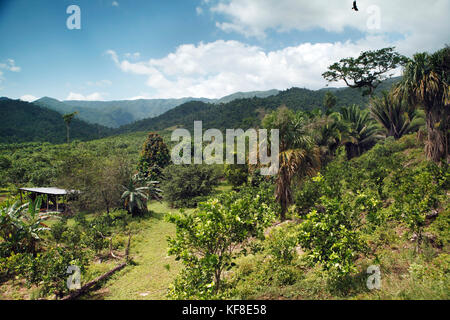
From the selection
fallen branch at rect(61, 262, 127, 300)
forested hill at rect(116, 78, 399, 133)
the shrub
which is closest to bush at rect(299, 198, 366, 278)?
fallen branch at rect(61, 262, 127, 300)

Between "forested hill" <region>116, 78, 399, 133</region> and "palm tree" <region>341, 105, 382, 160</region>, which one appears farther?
"forested hill" <region>116, 78, 399, 133</region>

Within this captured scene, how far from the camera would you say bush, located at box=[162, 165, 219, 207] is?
868 inches

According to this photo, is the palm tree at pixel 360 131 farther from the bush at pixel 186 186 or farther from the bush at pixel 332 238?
the bush at pixel 332 238

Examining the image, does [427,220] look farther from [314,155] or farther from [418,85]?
[418,85]

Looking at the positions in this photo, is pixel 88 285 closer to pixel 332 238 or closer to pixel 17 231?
pixel 17 231

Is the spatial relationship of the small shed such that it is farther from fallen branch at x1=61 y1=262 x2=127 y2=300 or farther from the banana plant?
fallen branch at x1=61 y1=262 x2=127 y2=300

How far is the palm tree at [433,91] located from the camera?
10875mm

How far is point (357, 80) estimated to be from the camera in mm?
27484

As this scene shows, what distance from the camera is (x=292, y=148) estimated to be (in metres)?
9.95

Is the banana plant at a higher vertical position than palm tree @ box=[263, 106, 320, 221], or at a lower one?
lower

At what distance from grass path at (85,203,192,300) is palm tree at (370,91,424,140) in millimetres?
21489

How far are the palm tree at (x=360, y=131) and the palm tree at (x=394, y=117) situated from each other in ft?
3.19
